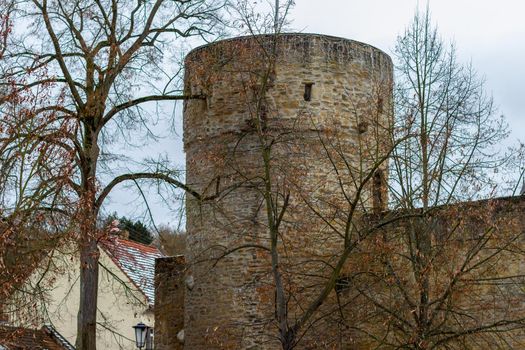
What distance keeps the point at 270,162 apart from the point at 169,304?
15.3 feet

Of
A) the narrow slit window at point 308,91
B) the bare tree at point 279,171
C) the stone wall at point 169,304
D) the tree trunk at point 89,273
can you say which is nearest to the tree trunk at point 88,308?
the tree trunk at point 89,273

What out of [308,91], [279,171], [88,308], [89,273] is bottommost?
[88,308]

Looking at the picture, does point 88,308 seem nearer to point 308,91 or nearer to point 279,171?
point 279,171

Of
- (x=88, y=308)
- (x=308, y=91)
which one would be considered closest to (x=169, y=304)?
(x=88, y=308)

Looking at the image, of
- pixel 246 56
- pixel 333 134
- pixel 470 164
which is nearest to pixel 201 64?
pixel 246 56

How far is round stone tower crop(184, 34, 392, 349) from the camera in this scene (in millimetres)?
18281

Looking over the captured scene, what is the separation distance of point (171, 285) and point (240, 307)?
116 inches

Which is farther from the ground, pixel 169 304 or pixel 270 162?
pixel 270 162

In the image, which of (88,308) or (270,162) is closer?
(88,308)

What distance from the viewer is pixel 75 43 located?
1766cm

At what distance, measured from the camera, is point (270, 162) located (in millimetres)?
18359

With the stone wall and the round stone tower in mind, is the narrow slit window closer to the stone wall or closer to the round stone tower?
the round stone tower

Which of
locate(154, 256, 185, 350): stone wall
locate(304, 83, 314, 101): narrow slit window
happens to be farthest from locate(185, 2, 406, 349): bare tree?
locate(154, 256, 185, 350): stone wall

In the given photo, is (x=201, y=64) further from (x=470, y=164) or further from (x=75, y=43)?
(x=470, y=164)
